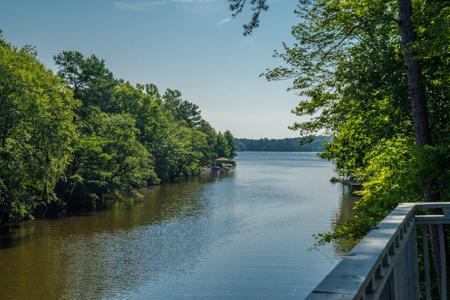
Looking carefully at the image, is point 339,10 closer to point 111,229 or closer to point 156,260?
point 156,260

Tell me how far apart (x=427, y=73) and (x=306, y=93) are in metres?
2.79

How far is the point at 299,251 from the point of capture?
2050 centimetres

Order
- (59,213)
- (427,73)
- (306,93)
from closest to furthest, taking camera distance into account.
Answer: (427,73) < (306,93) < (59,213)

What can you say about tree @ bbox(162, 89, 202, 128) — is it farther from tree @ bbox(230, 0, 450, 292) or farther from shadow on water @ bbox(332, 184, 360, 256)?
tree @ bbox(230, 0, 450, 292)

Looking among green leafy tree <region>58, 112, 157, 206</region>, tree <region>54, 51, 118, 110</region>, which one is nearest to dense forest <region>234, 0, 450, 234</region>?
green leafy tree <region>58, 112, 157, 206</region>

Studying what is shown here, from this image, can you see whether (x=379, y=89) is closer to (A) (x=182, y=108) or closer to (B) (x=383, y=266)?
(B) (x=383, y=266)

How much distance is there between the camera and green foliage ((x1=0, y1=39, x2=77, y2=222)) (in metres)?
22.4

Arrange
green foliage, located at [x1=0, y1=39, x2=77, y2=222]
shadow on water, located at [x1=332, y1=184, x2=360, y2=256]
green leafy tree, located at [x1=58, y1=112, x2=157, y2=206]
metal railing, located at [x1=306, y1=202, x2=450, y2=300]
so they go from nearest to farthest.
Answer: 1. metal railing, located at [x1=306, y1=202, x2=450, y2=300]
2. shadow on water, located at [x1=332, y1=184, x2=360, y2=256]
3. green foliage, located at [x1=0, y1=39, x2=77, y2=222]
4. green leafy tree, located at [x1=58, y1=112, x2=157, y2=206]

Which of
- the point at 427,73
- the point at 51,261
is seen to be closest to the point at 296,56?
the point at 427,73

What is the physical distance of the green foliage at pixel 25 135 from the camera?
883 inches

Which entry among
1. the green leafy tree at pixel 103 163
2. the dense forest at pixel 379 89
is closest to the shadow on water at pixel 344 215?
the dense forest at pixel 379 89

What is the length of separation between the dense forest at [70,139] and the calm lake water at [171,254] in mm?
2666

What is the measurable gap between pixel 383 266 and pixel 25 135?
23893 millimetres

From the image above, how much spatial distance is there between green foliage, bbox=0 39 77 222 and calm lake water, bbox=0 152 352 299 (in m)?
2.95
